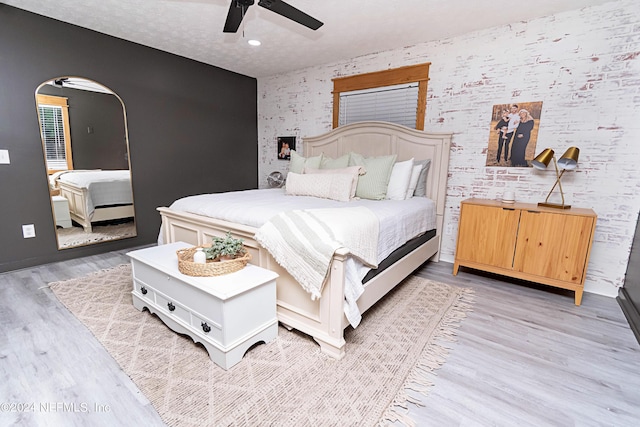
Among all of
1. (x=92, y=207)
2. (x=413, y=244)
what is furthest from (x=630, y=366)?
(x=92, y=207)

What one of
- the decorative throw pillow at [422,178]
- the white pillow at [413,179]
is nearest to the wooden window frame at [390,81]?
the decorative throw pillow at [422,178]

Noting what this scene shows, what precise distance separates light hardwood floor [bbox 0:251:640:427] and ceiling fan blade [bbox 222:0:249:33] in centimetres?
225

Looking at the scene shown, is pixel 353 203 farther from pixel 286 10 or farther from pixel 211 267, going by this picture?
pixel 286 10

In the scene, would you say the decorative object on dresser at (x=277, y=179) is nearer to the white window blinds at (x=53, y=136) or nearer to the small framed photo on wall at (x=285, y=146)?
the small framed photo on wall at (x=285, y=146)

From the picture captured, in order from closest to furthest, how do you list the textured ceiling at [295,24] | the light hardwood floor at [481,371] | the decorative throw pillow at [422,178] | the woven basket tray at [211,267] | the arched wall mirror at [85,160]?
the light hardwood floor at [481,371], the woven basket tray at [211,267], the textured ceiling at [295,24], the arched wall mirror at [85,160], the decorative throw pillow at [422,178]

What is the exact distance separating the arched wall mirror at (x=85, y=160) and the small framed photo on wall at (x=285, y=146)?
209cm

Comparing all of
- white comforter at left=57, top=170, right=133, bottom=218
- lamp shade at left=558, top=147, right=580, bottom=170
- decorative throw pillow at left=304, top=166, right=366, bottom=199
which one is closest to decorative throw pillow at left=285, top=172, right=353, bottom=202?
decorative throw pillow at left=304, top=166, right=366, bottom=199

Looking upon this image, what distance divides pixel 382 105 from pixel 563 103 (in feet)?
5.85

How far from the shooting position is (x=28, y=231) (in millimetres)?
3000

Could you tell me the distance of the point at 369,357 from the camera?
1764 millimetres

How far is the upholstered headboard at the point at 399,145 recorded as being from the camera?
127 inches

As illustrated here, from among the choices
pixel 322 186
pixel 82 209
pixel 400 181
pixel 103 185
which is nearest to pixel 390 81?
pixel 400 181

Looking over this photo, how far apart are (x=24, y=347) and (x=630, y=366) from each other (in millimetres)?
3577

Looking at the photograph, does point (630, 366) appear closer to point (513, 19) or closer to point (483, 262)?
point (483, 262)
